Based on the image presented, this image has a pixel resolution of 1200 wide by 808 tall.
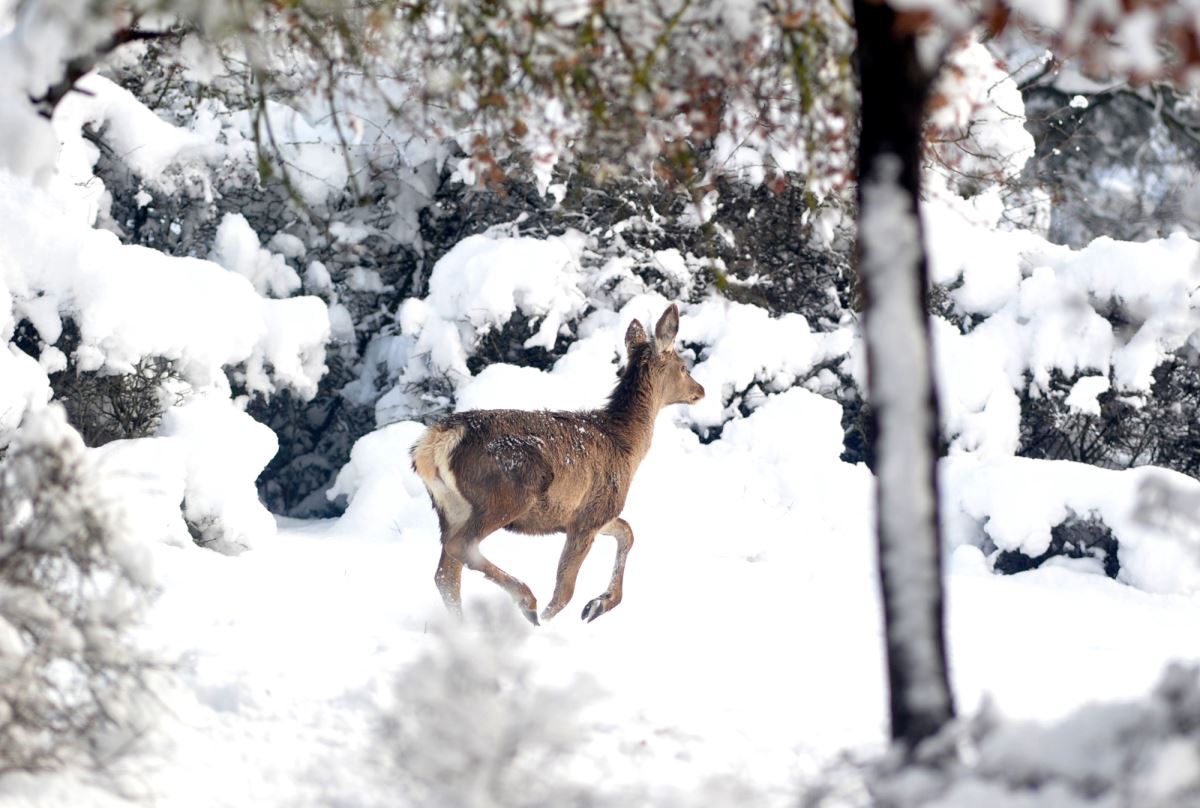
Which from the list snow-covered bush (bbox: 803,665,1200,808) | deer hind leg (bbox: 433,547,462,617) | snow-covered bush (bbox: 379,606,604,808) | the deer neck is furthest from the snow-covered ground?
the deer neck

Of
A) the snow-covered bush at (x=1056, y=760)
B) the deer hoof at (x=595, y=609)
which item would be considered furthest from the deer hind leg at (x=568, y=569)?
the snow-covered bush at (x=1056, y=760)

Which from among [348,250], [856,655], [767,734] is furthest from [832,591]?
[348,250]

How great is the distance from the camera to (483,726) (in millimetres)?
3230

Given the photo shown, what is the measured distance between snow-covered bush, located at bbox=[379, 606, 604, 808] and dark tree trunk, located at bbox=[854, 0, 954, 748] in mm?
875

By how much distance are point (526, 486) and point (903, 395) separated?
4890 millimetres

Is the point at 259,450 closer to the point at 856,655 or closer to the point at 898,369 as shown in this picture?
the point at 856,655

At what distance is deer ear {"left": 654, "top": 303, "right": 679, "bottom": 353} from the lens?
30.2ft

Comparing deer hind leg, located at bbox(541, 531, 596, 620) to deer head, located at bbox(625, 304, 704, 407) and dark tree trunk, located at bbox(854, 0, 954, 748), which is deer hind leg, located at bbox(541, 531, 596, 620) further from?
dark tree trunk, located at bbox(854, 0, 954, 748)

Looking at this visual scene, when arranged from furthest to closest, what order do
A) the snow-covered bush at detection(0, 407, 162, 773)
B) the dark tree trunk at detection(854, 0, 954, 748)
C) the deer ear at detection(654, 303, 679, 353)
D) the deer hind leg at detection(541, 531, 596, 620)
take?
the deer ear at detection(654, 303, 679, 353) < the deer hind leg at detection(541, 531, 596, 620) < the snow-covered bush at detection(0, 407, 162, 773) < the dark tree trunk at detection(854, 0, 954, 748)

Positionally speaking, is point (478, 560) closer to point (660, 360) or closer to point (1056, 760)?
point (660, 360)

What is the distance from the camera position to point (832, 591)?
10.1 m

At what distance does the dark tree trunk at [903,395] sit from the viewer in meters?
3.43

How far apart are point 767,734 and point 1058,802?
3.11 metres

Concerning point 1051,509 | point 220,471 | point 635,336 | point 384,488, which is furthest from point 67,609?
point 1051,509
